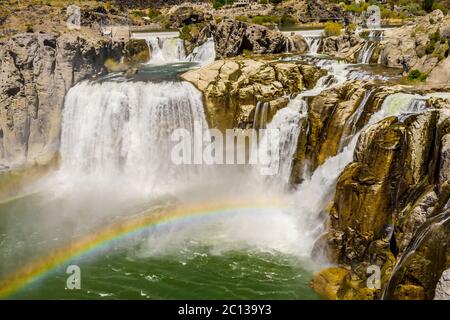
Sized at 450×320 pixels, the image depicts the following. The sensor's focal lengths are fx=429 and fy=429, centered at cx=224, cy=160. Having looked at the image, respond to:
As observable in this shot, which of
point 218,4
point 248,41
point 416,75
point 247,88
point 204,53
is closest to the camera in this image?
point 416,75

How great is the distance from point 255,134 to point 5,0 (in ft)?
165

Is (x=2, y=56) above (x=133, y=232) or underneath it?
above

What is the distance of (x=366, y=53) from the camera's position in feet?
99.4

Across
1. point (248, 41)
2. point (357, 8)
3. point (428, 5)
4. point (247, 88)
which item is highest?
point (428, 5)

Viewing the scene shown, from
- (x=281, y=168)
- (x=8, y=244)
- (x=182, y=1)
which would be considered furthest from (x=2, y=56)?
(x=182, y=1)

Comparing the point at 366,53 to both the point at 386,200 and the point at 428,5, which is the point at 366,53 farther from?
the point at 428,5

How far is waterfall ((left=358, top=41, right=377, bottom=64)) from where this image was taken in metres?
30.0

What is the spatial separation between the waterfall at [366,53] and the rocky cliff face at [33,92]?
20.4 m

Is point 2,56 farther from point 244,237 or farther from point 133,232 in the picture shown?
point 244,237

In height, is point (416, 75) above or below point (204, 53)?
below

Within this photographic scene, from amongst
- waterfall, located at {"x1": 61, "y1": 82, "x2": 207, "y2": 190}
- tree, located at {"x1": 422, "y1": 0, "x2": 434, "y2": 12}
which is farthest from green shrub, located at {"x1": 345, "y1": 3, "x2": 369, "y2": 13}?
waterfall, located at {"x1": 61, "y1": 82, "x2": 207, "y2": 190}

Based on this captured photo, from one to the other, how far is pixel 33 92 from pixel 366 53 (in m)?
23.6

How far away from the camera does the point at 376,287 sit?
47.5 ft

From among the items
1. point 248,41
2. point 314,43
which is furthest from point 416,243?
point 314,43
